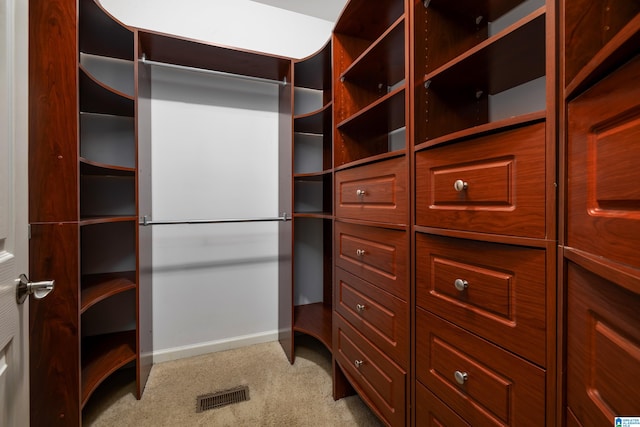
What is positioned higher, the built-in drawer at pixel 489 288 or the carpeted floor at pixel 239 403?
the built-in drawer at pixel 489 288

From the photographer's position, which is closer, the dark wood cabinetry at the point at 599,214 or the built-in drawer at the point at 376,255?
the dark wood cabinetry at the point at 599,214

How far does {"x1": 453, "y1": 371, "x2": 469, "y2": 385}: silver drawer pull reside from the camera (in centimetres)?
82

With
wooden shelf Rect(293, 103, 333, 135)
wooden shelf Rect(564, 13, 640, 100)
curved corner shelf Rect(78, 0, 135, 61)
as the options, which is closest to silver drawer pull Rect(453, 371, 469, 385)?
wooden shelf Rect(564, 13, 640, 100)

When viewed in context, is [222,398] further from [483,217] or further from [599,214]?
[599,214]

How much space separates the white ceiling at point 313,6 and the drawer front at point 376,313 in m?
1.98

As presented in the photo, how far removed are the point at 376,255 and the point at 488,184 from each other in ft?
1.85

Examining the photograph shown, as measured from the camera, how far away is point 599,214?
48 centimetres

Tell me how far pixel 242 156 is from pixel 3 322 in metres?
1.66

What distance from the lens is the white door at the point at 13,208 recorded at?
59 centimetres

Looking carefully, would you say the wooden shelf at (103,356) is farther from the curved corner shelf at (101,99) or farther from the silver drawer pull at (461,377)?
the silver drawer pull at (461,377)

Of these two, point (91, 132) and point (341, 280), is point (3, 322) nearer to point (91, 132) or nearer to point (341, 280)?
point (341, 280)

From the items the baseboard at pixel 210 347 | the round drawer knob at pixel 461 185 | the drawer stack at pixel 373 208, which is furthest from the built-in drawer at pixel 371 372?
the baseboard at pixel 210 347

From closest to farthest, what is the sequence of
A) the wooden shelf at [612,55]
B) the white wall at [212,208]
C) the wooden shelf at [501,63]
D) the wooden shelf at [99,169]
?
the wooden shelf at [612,55] → the wooden shelf at [501,63] → the wooden shelf at [99,169] → the white wall at [212,208]

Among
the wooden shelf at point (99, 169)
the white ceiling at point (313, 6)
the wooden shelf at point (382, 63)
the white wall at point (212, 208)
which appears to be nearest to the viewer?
the wooden shelf at point (382, 63)
